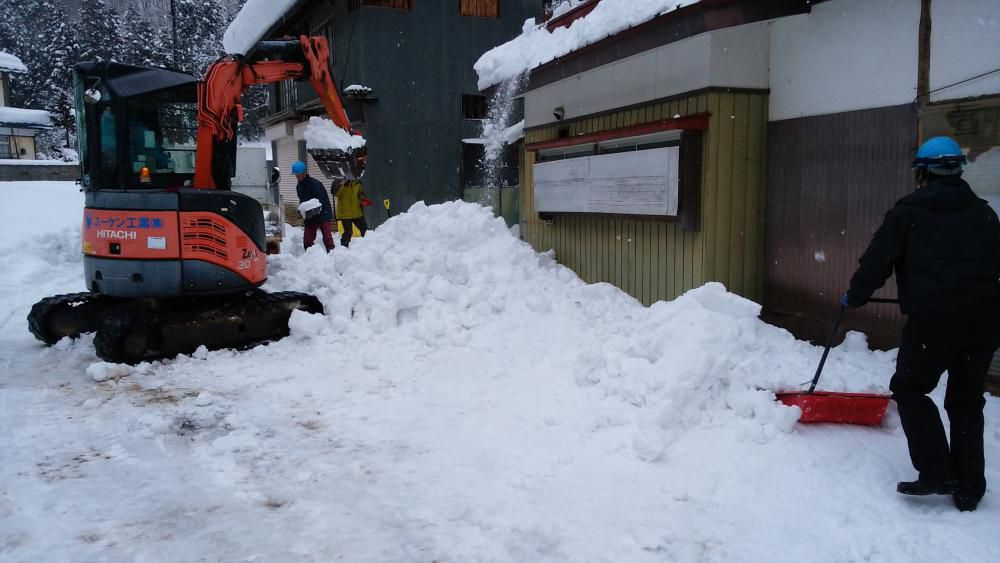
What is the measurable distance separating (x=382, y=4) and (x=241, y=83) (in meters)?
11.9

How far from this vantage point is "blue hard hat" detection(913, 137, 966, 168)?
3727 mm

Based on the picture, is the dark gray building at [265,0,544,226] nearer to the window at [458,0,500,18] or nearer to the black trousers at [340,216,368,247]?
the window at [458,0,500,18]

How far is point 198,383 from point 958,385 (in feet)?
19.9

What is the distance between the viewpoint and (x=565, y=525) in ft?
11.9

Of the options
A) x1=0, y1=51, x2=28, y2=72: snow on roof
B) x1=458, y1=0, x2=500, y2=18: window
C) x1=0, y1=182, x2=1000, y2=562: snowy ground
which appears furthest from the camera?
x1=0, y1=51, x2=28, y2=72: snow on roof

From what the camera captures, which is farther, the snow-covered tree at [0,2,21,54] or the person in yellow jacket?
the snow-covered tree at [0,2,21,54]

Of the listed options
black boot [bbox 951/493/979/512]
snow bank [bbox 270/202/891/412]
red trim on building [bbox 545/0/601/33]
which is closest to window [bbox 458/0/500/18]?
red trim on building [bbox 545/0/601/33]

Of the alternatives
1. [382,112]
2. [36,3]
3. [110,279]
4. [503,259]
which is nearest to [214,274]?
[110,279]

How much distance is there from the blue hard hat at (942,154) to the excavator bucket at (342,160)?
6.91m

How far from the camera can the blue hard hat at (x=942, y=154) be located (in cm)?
373

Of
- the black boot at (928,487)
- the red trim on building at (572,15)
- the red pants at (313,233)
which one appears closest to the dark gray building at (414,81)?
the red pants at (313,233)

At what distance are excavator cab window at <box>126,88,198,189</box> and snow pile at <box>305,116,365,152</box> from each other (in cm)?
174

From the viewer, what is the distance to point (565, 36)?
8.53 m

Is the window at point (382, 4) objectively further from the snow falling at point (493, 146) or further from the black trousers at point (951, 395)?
the black trousers at point (951, 395)
